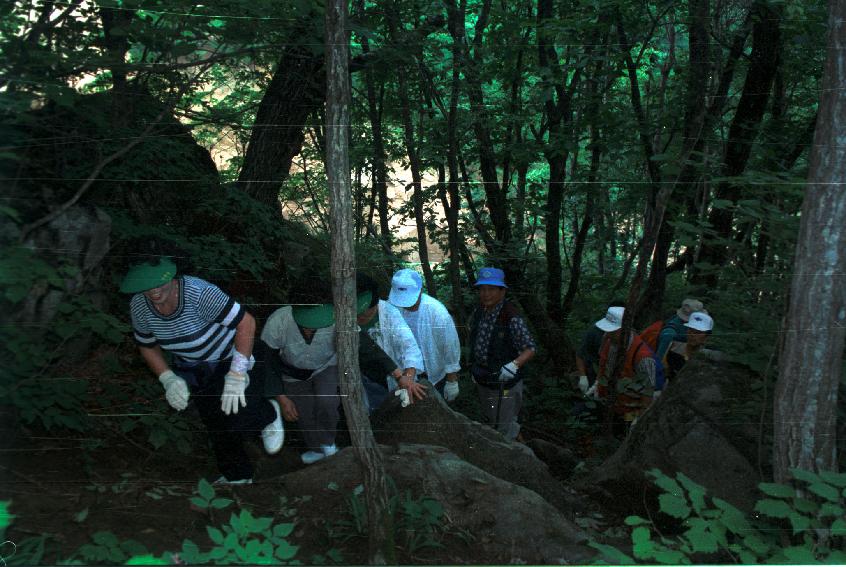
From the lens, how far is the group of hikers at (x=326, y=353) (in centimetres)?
334

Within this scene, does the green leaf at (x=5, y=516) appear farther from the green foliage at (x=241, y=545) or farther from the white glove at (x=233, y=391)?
the white glove at (x=233, y=391)

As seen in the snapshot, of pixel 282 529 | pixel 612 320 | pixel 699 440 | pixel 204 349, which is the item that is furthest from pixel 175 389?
pixel 699 440

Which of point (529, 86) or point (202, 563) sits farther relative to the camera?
point (529, 86)

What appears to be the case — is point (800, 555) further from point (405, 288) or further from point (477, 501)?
point (405, 288)

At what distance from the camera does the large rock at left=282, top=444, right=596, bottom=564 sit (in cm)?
319

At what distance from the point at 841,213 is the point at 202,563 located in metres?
3.06

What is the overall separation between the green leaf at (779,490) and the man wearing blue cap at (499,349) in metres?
1.42

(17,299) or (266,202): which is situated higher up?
(266,202)

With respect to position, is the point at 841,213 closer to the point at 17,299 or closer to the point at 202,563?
the point at 202,563

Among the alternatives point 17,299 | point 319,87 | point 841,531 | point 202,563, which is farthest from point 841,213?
point 17,299

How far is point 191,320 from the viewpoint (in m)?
3.33

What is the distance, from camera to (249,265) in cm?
387

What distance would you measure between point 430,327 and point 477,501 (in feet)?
3.00

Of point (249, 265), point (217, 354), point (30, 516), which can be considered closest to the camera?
point (30, 516)
